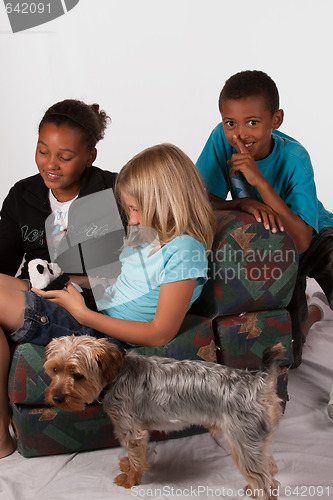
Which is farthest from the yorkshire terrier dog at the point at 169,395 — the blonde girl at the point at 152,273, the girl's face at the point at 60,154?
the girl's face at the point at 60,154

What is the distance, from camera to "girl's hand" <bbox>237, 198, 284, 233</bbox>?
1965mm

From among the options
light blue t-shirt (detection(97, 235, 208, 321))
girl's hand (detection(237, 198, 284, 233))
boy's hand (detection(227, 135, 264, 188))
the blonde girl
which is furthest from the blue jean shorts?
boy's hand (detection(227, 135, 264, 188))

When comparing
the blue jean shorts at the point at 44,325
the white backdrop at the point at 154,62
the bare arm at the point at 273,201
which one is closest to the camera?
the blue jean shorts at the point at 44,325

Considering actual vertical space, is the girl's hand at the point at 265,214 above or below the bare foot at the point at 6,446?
above

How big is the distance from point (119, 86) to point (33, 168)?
30.4 inches

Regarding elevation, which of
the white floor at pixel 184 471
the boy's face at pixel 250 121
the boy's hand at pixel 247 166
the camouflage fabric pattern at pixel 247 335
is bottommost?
the white floor at pixel 184 471

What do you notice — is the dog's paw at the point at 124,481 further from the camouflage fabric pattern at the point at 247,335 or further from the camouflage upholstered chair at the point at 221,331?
the camouflage fabric pattern at the point at 247,335

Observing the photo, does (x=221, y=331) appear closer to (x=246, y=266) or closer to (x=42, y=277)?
(x=246, y=266)

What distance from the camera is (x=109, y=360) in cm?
168

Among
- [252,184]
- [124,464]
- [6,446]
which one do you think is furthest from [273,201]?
[6,446]

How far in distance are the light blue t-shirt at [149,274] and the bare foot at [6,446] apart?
1.61 ft

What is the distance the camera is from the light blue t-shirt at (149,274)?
6.08 feet

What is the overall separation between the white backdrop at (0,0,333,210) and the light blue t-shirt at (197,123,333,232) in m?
1.71

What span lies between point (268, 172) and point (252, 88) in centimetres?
31
